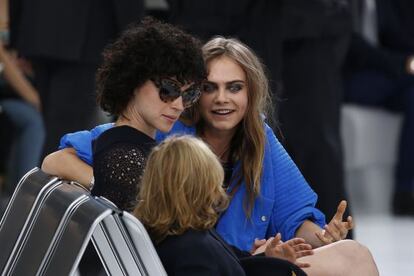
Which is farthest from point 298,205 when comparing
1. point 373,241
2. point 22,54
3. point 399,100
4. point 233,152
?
point 399,100

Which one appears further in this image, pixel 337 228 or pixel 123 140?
pixel 337 228

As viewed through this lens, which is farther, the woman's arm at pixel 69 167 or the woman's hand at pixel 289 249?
the woman's arm at pixel 69 167

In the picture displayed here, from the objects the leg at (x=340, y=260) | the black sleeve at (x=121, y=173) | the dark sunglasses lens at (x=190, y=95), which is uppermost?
the dark sunglasses lens at (x=190, y=95)

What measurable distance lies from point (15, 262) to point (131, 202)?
353 millimetres

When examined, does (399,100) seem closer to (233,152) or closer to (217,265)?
Result: (233,152)

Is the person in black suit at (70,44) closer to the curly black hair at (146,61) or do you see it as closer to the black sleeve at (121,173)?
the curly black hair at (146,61)

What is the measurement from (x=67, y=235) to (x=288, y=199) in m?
1.00

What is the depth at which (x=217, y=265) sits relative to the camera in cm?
297

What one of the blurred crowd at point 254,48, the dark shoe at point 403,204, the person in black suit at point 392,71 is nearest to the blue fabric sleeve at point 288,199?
the blurred crowd at point 254,48

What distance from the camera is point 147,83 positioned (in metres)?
3.44

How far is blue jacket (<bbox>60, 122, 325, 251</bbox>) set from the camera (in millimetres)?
3750

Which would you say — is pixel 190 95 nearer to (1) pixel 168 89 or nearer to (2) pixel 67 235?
(1) pixel 168 89

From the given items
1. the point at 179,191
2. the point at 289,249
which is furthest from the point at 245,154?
the point at 179,191

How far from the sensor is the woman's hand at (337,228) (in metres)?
3.48
